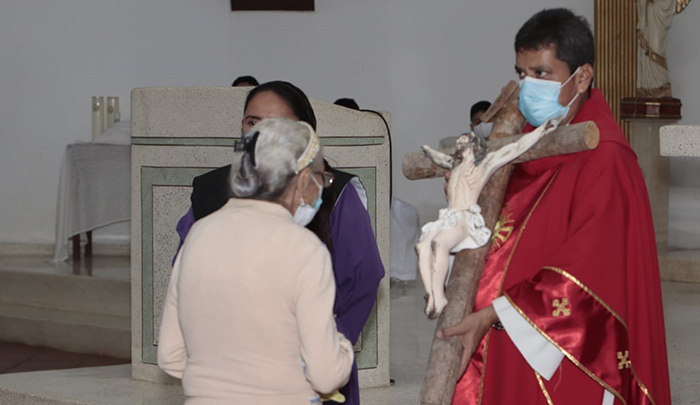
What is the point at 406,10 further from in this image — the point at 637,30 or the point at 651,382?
the point at 651,382

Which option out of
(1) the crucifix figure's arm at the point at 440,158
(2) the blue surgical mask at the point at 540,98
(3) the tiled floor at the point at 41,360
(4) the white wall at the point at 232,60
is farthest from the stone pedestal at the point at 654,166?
(1) the crucifix figure's arm at the point at 440,158

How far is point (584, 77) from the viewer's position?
8.10 ft

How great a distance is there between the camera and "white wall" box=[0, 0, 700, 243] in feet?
31.6

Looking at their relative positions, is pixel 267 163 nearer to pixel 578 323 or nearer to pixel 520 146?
pixel 520 146

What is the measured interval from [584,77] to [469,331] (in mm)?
675

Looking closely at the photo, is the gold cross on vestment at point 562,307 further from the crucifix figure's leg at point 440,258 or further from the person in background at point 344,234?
the person in background at point 344,234

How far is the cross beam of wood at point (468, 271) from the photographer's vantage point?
2207mm

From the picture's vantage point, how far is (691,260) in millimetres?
7867

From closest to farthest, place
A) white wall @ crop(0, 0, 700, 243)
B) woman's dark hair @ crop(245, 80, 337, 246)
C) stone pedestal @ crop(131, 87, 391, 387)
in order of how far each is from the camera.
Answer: woman's dark hair @ crop(245, 80, 337, 246) → stone pedestal @ crop(131, 87, 391, 387) → white wall @ crop(0, 0, 700, 243)

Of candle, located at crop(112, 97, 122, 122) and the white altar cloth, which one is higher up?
candle, located at crop(112, 97, 122, 122)

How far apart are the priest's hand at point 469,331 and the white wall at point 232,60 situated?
24.7 ft

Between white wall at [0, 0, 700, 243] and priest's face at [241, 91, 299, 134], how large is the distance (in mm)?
7053

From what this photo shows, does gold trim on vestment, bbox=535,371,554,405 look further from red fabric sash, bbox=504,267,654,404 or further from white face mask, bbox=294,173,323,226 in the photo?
white face mask, bbox=294,173,323,226

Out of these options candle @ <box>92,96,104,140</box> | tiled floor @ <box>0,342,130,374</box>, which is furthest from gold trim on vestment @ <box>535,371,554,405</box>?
candle @ <box>92,96,104,140</box>
